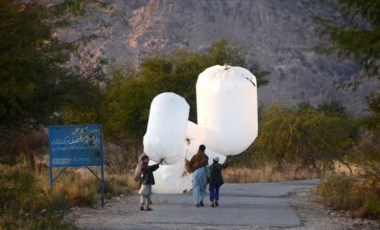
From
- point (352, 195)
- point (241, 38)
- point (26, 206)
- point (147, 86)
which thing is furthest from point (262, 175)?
point (241, 38)

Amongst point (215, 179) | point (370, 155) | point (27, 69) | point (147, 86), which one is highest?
point (147, 86)

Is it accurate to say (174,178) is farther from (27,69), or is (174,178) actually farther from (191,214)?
(27,69)

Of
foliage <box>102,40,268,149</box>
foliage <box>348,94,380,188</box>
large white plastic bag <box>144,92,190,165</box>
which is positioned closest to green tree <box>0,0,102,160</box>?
large white plastic bag <box>144,92,190,165</box>

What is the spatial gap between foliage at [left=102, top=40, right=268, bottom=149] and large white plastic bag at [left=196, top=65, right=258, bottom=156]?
26.5m

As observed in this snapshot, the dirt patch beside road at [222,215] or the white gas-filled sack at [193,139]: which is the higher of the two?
the white gas-filled sack at [193,139]

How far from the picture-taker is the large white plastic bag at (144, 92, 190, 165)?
20.7 meters

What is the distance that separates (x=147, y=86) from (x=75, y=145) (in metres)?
27.5

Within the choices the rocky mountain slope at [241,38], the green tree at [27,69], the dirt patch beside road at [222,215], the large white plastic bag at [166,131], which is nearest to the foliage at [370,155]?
the dirt patch beside road at [222,215]

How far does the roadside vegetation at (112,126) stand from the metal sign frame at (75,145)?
27.0 inches

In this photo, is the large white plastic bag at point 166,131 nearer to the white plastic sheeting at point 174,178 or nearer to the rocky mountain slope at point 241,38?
the white plastic sheeting at point 174,178

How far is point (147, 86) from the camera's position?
5075 centimetres

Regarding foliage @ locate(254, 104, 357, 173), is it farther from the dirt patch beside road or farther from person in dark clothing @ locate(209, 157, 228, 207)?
person in dark clothing @ locate(209, 157, 228, 207)

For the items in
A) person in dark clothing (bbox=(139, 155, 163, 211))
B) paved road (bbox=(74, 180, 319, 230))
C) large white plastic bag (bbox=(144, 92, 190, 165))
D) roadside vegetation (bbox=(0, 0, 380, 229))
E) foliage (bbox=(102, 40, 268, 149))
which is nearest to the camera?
roadside vegetation (bbox=(0, 0, 380, 229))

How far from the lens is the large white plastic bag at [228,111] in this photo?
2058 cm
